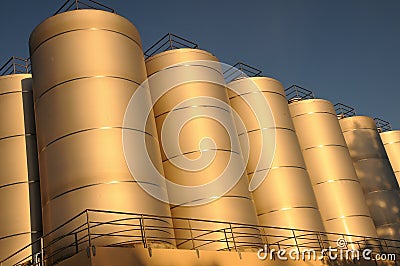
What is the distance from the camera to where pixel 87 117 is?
16719 millimetres

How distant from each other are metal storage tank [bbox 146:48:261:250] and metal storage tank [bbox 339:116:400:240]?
14344mm

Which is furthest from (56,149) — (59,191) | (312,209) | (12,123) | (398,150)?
(398,150)

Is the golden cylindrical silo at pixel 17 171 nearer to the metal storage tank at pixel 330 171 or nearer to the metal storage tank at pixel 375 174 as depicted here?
the metal storage tank at pixel 330 171

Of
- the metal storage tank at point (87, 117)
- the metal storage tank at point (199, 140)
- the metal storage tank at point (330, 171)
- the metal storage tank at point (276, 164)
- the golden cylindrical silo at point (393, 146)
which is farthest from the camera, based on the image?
the golden cylindrical silo at point (393, 146)

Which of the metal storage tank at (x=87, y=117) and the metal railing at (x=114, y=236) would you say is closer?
the metal railing at (x=114, y=236)

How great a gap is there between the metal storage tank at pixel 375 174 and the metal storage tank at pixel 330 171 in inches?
131

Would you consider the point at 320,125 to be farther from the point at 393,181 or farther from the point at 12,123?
the point at 12,123

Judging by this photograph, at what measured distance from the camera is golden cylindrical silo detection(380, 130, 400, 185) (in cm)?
3928

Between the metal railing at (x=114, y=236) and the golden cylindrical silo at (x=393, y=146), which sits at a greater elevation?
the golden cylindrical silo at (x=393, y=146)

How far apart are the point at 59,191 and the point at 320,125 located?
18.6 m

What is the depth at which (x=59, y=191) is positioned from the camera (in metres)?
16.3

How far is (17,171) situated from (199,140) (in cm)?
732

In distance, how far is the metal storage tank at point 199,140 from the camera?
19000 mm

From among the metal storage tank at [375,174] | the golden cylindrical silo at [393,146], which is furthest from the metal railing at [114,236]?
the golden cylindrical silo at [393,146]
